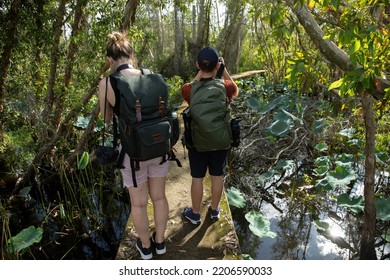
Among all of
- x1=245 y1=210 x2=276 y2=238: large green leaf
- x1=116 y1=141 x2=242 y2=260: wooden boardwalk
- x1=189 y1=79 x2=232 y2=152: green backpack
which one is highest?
x1=189 y1=79 x2=232 y2=152: green backpack

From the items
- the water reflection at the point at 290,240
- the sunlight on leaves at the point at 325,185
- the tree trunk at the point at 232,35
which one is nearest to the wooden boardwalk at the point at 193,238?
the water reflection at the point at 290,240

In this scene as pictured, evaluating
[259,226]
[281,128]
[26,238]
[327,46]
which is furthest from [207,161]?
[281,128]

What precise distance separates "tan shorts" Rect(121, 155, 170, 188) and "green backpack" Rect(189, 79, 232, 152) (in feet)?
1.20

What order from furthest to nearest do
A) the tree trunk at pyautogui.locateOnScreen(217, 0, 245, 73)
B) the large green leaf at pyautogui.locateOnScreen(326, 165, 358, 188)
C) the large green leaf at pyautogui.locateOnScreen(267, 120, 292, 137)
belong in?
the tree trunk at pyautogui.locateOnScreen(217, 0, 245, 73) < the large green leaf at pyautogui.locateOnScreen(267, 120, 292, 137) < the large green leaf at pyautogui.locateOnScreen(326, 165, 358, 188)

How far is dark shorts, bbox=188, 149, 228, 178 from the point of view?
8.92 ft

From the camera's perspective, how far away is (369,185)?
10.4 ft

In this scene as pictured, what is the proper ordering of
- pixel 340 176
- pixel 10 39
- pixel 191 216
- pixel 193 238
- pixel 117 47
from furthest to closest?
pixel 10 39, pixel 340 176, pixel 191 216, pixel 193 238, pixel 117 47

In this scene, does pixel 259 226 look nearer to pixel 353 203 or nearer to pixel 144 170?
pixel 353 203

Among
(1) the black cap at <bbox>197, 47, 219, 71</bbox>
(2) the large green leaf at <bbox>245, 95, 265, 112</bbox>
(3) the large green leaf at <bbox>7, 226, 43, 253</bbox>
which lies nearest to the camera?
(1) the black cap at <bbox>197, 47, 219, 71</bbox>

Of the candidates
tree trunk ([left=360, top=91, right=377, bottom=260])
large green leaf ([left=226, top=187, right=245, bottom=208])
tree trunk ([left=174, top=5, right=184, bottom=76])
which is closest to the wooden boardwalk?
large green leaf ([left=226, top=187, right=245, bottom=208])

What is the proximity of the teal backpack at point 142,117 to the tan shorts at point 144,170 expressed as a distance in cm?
5

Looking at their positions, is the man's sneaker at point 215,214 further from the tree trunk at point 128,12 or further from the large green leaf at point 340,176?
the tree trunk at point 128,12

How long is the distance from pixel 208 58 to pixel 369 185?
6.34 feet

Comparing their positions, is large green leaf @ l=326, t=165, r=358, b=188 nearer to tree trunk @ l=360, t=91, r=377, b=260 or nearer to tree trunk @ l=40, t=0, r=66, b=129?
tree trunk @ l=360, t=91, r=377, b=260
